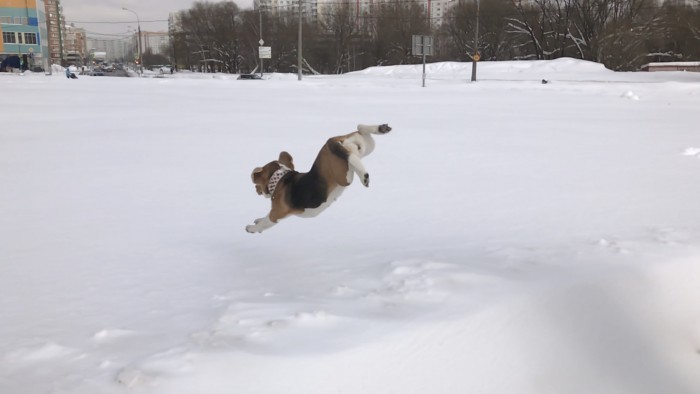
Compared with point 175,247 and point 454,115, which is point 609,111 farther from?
point 175,247

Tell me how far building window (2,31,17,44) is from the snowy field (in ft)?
257

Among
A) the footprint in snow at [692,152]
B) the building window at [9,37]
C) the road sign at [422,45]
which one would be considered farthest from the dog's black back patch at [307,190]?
the building window at [9,37]

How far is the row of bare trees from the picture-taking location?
49.6 meters

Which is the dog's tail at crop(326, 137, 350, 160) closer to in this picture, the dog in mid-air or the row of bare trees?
the dog in mid-air

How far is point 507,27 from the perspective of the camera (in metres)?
61.8

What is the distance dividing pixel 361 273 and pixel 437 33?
235 ft

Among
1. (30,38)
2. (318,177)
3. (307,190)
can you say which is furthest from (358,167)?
(30,38)

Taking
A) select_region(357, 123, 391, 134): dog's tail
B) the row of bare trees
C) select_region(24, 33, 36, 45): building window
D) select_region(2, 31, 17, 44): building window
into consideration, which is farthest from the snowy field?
select_region(24, 33, 36, 45): building window

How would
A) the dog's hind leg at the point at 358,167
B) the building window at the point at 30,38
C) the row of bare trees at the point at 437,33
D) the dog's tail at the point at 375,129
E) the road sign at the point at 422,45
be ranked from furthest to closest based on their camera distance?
the building window at the point at 30,38 < the row of bare trees at the point at 437,33 < the road sign at the point at 422,45 < the dog's tail at the point at 375,129 < the dog's hind leg at the point at 358,167

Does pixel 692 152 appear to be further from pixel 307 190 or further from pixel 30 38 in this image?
pixel 30 38

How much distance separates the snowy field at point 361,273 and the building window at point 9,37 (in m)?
78.4

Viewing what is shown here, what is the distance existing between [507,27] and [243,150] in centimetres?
5762

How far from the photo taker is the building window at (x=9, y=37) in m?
75.8

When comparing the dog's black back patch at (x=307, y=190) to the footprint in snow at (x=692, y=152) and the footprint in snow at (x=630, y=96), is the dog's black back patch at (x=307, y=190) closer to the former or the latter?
the footprint in snow at (x=692, y=152)
